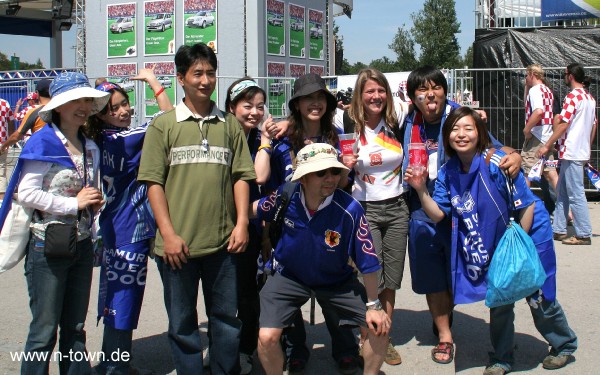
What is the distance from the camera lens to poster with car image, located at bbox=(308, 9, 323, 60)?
18.0 m

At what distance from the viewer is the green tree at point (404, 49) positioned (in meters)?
47.8

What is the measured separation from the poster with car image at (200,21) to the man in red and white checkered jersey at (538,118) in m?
9.69

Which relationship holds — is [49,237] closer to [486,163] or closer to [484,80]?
[486,163]

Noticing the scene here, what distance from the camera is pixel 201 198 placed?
3473 mm

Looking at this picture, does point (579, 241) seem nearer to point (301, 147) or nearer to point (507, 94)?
point (507, 94)

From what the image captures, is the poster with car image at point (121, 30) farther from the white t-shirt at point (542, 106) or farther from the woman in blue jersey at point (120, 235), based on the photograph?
the woman in blue jersey at point (120, 235)

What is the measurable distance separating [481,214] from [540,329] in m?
0.95

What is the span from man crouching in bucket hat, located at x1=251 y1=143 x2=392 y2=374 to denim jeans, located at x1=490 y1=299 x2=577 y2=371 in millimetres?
882

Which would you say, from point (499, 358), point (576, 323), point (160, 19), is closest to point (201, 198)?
point (499, 358)

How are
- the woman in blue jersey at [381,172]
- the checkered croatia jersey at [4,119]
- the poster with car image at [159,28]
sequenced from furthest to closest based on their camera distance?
the poster with car image at [159,28]
the checkered croatia jersey at [4,119]
the woman in blue jersey at [381,172]

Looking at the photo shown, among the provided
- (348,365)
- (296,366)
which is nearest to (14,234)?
(296,366)

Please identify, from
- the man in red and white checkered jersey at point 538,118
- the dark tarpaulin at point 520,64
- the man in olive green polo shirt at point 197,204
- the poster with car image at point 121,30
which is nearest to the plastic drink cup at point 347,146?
the man in olive green polo shirt at point 197,204

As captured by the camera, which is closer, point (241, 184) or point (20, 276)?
point (241, 184)

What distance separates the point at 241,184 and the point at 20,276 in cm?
402
